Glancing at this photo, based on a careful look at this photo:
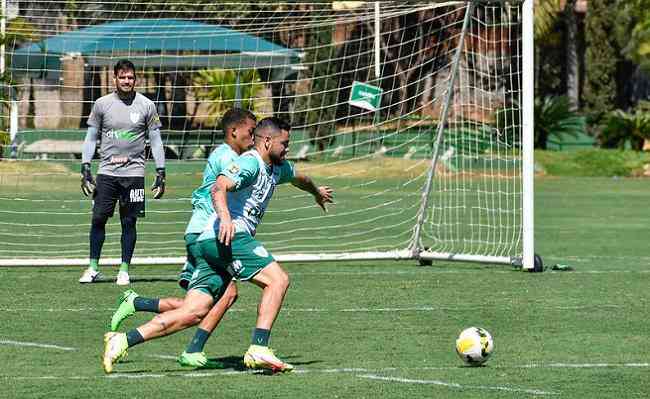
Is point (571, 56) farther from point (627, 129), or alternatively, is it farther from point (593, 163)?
point (593, 163)

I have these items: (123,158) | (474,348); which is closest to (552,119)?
(123,158)

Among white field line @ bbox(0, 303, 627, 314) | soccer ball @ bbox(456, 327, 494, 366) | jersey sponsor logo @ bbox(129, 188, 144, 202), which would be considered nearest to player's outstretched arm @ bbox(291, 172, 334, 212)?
soccer ball @ bbox(456, 327, 494, 366)

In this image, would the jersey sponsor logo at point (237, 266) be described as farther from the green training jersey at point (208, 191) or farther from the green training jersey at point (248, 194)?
the green training jersey at point (208, 191)

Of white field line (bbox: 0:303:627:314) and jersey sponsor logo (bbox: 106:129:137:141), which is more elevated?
jersey sponsor logo (bbox: 106:129:137:141)

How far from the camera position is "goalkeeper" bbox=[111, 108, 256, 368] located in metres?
9.00

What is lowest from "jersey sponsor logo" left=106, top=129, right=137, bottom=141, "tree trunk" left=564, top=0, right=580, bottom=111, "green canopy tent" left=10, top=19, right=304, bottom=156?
"jersey sponsor logo" left=106, top=129, right=137, bottom=141

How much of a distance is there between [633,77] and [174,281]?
134ft

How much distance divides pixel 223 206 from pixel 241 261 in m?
0.41

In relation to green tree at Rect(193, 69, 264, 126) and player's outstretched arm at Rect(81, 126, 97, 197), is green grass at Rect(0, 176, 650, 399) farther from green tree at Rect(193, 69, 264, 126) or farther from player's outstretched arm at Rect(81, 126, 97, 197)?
green tree at Rect(193, 69, 264, 126)

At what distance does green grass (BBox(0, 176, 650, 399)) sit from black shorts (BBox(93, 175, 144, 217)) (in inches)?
27.4

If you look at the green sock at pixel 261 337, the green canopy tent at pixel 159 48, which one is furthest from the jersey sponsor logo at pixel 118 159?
the green canopy tent at pixel 159 48

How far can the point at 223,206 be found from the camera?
8562 millimetres

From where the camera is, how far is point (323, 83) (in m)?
28.5

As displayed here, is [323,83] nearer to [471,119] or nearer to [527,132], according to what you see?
[471,119]
